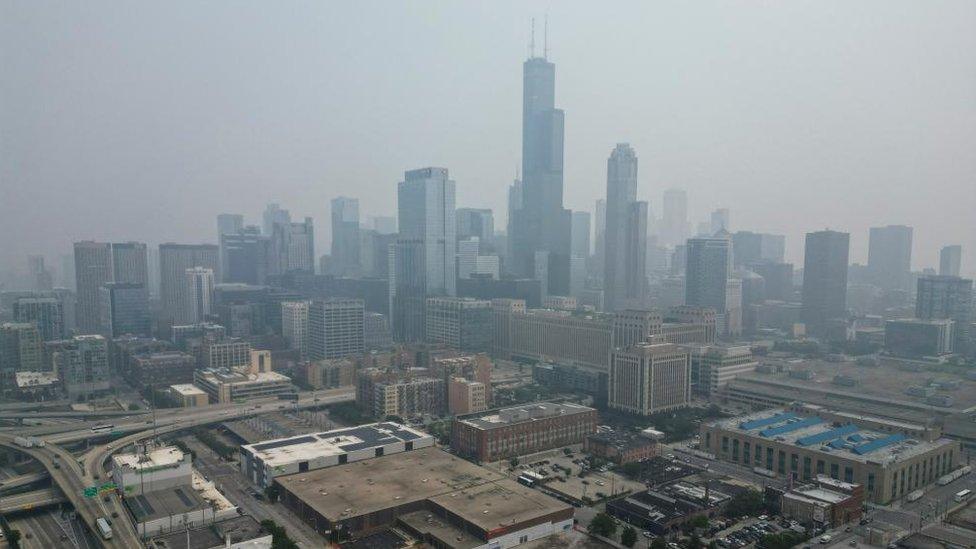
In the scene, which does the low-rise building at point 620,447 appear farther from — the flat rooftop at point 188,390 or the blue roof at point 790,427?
the flat rooftop at point 188,390

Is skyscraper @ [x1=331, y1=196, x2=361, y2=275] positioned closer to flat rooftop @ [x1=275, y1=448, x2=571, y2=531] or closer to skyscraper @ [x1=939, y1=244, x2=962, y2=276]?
skyscraper @ [x1=939, y1=244, x2=962, y2=276]

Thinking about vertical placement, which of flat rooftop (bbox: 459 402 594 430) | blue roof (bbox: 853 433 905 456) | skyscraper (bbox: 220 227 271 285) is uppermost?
skyscraper (bbox: 220 227 271 285)

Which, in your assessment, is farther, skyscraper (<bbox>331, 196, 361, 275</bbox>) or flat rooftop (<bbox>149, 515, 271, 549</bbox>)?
skyscraper (<bbox>331, 196, 361, 275</bbox>)

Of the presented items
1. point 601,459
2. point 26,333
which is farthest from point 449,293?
point 601,459

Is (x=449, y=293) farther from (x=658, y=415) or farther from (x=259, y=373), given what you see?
(x=658, y=415)

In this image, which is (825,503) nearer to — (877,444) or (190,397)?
(877,444)

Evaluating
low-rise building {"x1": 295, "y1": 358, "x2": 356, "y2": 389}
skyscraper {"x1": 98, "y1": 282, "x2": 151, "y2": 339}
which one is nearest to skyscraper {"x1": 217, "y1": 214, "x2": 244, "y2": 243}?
skyscraper {"x1": 98, "y1": 282, "x2": 151, "y2": 339}

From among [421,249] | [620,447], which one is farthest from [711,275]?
[620,447]
